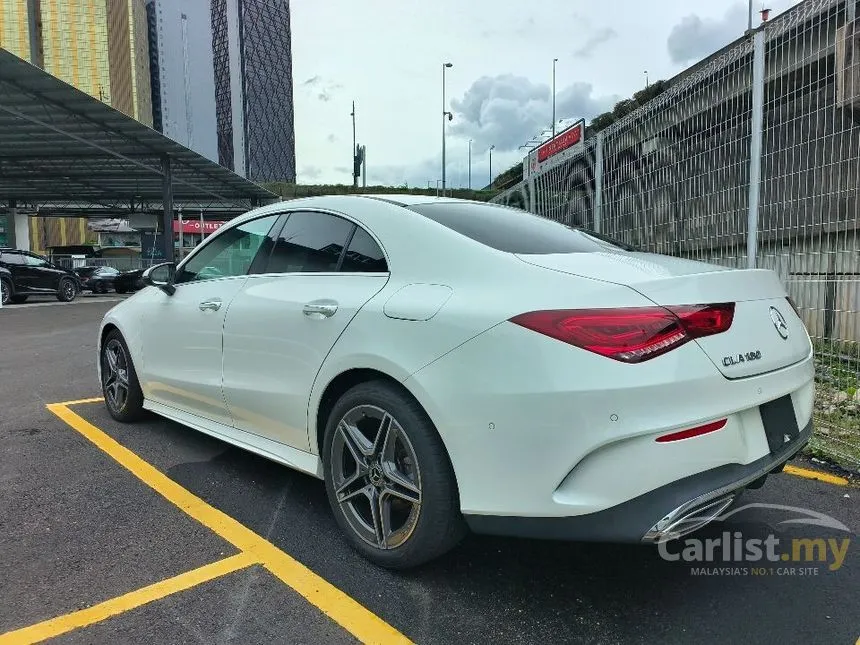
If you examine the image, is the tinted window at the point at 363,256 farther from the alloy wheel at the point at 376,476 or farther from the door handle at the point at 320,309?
the alloy wheel at the point at 376,476

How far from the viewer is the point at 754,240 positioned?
15.5 ft

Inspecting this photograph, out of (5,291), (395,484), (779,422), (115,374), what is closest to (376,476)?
(395,484)

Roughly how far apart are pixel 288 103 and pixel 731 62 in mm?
72120

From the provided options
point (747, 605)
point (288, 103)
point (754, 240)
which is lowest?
point (747, 605)

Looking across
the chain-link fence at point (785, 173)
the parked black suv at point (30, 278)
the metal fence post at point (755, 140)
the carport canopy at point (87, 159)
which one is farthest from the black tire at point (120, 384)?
the parked black suv at point (30, 278)

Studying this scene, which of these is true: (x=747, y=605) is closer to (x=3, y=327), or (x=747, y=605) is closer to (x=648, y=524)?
(x=648, y=524)

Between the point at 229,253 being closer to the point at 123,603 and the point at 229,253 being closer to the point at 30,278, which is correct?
the point at 123,603

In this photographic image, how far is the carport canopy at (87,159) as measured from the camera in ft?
52.3

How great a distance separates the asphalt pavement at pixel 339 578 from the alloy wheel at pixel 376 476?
0.62 feet

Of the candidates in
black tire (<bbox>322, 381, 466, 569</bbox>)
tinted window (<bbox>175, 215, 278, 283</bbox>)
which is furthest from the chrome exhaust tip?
tinted window (<bbox>175, 215, 278, 283</bbox>)

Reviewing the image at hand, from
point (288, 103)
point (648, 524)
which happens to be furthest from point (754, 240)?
point (288, 103)

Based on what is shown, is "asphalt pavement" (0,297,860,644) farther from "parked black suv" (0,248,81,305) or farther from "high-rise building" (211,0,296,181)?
"high-rise building" (211,0,296,181)

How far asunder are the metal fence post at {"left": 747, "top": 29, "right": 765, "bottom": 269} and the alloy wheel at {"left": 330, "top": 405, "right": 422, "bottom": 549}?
12.3ft

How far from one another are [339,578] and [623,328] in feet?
4.91
